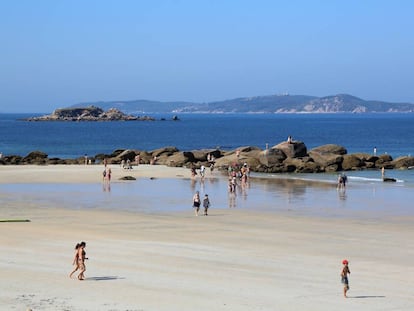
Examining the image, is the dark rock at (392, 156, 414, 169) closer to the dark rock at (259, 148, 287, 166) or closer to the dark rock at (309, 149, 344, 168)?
the dark rock at (309, 149, 344, 168)

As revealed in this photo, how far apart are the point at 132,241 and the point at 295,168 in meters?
35.0

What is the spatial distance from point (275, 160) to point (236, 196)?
19.9 meters

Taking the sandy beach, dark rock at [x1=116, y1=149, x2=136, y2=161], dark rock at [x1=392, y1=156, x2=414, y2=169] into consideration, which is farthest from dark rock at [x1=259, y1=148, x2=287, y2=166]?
the sandy beach

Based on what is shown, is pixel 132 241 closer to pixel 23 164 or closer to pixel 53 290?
pixel 53 290

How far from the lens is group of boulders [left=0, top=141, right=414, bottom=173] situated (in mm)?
61000

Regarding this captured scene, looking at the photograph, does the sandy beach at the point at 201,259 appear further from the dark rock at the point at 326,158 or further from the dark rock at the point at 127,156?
the dark rock at the point at 127,156

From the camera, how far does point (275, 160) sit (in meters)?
62.4

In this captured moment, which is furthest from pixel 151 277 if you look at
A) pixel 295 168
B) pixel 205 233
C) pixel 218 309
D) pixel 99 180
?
pixel 295 168

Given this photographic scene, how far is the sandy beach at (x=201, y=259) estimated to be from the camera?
18.0 meters

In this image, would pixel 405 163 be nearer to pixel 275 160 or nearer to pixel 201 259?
pixel 275 160

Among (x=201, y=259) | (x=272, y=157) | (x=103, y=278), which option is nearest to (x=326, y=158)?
(x=272, y=157)

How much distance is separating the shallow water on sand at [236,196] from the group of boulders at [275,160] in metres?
7.78

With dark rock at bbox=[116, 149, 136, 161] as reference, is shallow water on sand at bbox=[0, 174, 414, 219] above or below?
below

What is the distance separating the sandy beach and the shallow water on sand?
1.43 m
